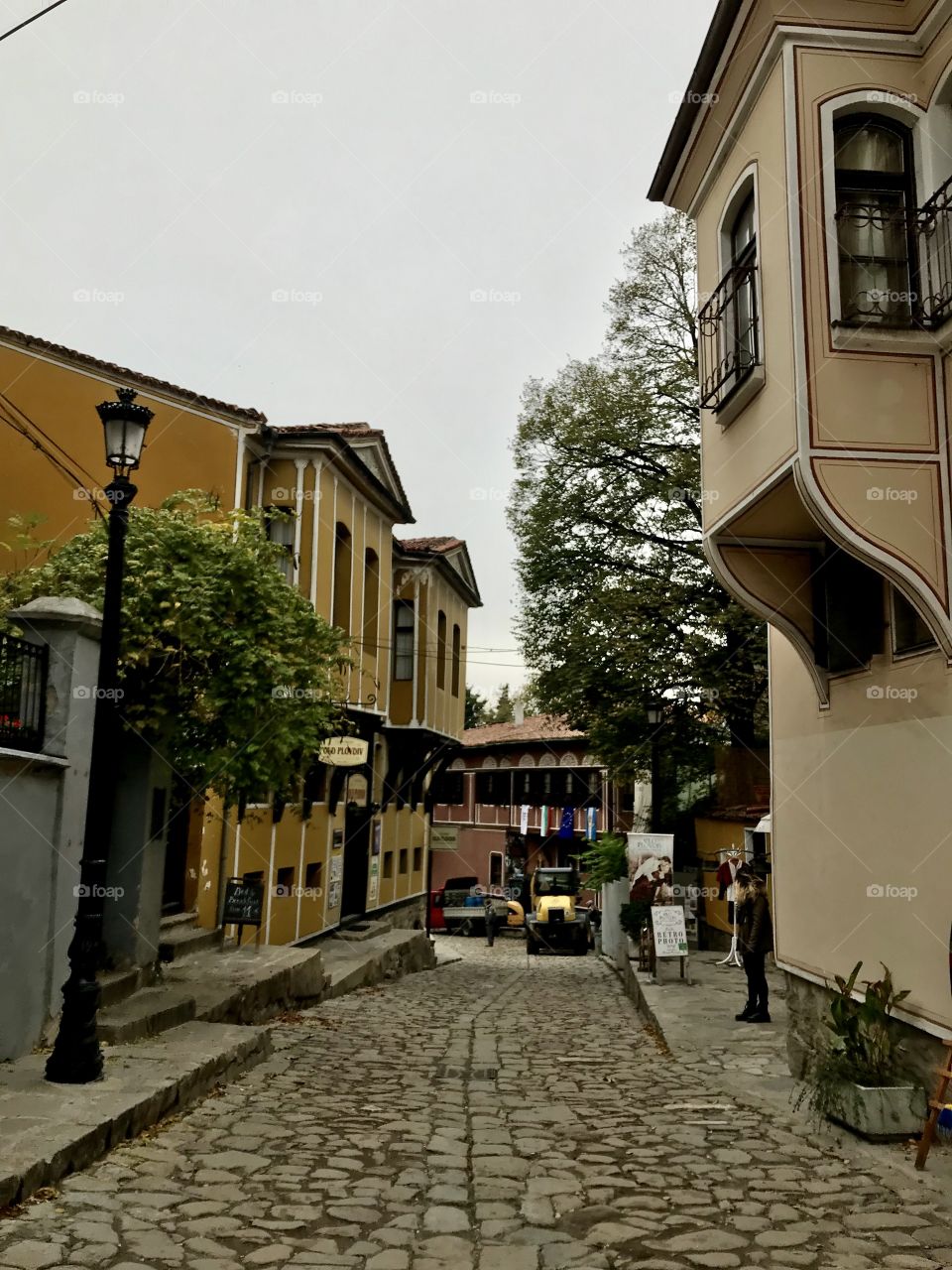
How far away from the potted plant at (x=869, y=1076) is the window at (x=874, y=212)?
182 inches

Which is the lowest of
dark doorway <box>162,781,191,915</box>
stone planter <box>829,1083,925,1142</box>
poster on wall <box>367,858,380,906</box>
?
stone planter <box>829,1083,925,1142</box>

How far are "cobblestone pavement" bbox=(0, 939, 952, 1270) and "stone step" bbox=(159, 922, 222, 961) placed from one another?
15.7ft

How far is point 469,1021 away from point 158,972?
3.87 m

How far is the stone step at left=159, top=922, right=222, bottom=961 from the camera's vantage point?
13.9 m

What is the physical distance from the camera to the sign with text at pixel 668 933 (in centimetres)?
1641

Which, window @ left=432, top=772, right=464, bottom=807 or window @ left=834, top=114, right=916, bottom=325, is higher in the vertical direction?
window @ left=834, top=114, right=916, bottom=325

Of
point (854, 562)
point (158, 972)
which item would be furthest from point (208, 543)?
point (854, 562)

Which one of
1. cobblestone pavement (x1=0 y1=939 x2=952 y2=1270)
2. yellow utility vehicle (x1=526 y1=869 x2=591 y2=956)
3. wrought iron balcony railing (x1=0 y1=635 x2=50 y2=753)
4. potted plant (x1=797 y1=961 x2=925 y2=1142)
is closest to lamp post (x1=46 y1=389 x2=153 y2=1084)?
wrought iron balcony railing (x1=0 y1=635 x2=50 y2=753)

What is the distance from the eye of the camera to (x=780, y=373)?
24.4 feet

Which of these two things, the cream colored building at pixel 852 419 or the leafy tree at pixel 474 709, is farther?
the leafy tree at pixel 474 709

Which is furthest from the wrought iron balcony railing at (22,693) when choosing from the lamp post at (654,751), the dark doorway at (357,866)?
the dark doorway at (357,866)

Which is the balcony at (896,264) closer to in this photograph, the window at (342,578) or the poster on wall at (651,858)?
the poster on wall at (651,858)

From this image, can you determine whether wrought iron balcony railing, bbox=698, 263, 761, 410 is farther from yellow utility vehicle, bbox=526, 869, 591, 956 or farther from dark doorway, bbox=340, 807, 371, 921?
yellow utility vehicle, bbox=526, 869, 591, 956

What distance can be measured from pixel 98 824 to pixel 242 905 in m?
8.04
